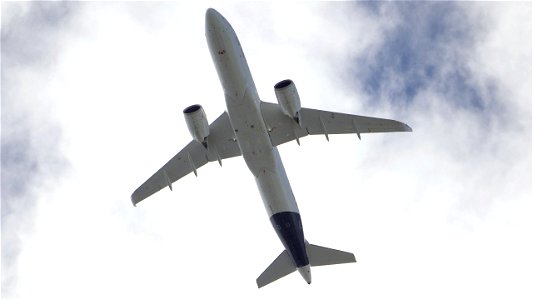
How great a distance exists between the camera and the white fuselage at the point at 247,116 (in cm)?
4334

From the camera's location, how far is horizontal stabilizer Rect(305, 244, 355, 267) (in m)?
48.2

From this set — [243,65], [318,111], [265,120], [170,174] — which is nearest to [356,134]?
[318,111]

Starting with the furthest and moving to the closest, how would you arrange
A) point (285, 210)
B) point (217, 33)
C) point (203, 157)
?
1. point (203, 157)
2. point (285, 210)
3. point (217, 33)

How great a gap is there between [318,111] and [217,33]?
9.16 meters

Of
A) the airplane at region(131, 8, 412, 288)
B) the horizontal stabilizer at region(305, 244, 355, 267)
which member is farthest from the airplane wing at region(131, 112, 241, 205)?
the horizontal stabilizer at region(305, 244, 355, 267)

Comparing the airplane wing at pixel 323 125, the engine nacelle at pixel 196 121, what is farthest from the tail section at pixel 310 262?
the engine nacelle at pixel 196 121

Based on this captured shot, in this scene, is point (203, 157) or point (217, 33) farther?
point (203, 157)

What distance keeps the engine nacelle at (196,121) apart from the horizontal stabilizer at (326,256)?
34.8 feet

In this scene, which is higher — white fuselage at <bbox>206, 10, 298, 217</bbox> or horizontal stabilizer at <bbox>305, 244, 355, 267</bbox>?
white fuselage at <bbox>206, 10, 298, 217</bbox>

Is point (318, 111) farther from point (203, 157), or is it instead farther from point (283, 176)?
point (203, 157)

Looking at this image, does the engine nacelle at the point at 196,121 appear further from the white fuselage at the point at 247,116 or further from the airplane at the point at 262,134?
the white fuselage at the point at 247,116

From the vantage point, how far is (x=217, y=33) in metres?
43.0

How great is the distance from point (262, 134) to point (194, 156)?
6815mm

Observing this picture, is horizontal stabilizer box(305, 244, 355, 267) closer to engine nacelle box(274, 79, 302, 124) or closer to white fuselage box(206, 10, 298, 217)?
white fuselage box(206, 10, 298, 217)
